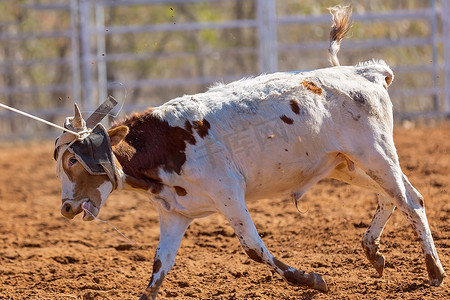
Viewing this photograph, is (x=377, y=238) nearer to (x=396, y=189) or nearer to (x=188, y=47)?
(x=396, y=189)

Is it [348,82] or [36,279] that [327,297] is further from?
[36,279]

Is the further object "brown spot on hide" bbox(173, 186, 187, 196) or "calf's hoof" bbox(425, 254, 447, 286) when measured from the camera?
"calf's hoof" bbox(425, 254, 447, 286)

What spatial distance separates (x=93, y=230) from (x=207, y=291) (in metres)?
2.63

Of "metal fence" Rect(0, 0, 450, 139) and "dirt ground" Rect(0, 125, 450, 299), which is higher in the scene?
"metal fence" Rect(0, 0, 450, 139)

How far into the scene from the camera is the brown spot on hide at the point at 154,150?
174 inches

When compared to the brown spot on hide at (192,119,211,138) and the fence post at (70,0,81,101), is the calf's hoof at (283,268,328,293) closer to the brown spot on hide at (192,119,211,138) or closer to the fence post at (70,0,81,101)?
the brown spot on hide at (192,119,211,138)

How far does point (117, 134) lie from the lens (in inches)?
171

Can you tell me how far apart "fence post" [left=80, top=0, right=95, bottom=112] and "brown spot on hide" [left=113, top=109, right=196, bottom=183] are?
31.5 feet

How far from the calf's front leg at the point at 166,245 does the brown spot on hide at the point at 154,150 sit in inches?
13.2

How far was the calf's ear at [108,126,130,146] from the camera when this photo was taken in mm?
4328

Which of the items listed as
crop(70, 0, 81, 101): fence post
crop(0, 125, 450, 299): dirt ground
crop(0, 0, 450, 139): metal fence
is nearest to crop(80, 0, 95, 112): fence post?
crop(0, 0, 450, 139): metal fence

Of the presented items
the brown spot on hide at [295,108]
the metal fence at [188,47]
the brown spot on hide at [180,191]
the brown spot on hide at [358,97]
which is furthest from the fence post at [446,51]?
the brown spot on hide at [180,191]

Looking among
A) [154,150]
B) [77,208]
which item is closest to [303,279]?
[154,150]

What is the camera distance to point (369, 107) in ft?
15.7
